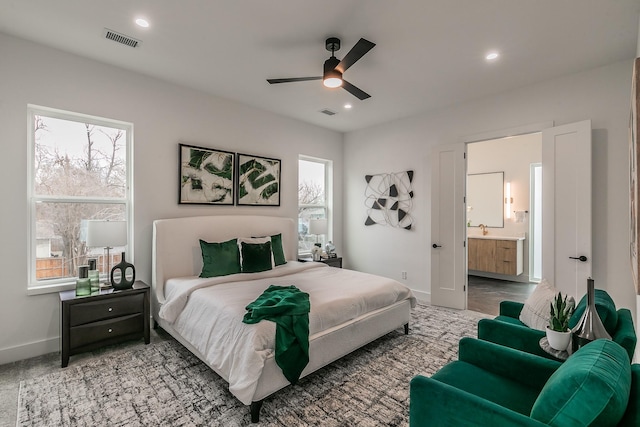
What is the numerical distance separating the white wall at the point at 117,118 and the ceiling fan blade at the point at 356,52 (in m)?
2.25

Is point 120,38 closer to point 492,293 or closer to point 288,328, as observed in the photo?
point 288,328

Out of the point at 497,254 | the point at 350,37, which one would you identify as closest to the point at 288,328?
the point at 350,37

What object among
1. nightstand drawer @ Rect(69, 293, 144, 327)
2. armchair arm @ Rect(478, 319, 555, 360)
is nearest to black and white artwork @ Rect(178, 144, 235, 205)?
nightstand drawer @ Rect(69, 293, 144, 327)

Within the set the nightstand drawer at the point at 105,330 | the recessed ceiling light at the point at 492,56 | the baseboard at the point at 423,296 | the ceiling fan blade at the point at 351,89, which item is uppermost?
the recessed ceiling light at the point at 492,56

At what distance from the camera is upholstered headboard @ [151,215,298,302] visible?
11.3ft

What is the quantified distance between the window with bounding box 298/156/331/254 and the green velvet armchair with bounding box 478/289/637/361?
11.2 ft

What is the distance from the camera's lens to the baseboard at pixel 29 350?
2.76 meters

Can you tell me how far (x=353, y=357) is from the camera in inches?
115

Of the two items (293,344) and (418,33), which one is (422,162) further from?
(293,344)

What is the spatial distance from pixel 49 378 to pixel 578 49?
18.3ft

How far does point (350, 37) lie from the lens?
273 cm

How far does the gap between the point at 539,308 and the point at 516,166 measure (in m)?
5.04

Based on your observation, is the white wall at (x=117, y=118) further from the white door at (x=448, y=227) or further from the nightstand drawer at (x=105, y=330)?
the white door at (x=448, y=227)

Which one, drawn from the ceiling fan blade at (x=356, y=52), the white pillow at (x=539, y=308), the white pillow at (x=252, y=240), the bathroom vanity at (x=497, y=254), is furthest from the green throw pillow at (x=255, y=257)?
the bathroom vanity at (x=497, y=254)
